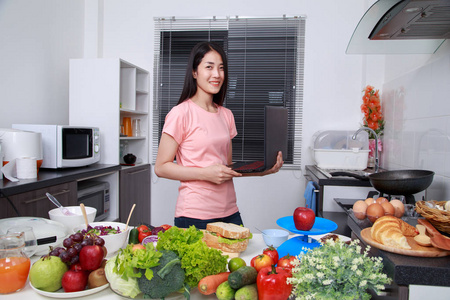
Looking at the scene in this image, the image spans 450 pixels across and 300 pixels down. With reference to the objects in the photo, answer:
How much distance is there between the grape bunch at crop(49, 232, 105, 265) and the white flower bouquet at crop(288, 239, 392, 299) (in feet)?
1.81

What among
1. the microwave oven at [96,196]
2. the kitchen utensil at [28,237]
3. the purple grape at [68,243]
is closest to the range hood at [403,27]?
the purple grape at [68,243]

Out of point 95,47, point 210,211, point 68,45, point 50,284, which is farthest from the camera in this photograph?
point 95,47

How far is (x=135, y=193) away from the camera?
3.39 metres

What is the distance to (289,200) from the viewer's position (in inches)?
140

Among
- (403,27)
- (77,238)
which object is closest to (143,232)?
(77,238)

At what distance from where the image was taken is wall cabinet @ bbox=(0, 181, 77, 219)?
1.85 metres

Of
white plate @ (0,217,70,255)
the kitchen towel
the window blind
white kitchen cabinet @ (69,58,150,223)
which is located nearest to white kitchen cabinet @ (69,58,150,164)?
white kitchen cabinet @ (69,58,150,223)

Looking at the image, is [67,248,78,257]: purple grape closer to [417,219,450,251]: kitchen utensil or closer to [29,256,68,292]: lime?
[29,256,68,292]: lime

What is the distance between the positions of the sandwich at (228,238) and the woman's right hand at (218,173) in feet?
1.08

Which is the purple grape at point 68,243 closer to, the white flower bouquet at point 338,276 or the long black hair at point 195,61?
the white flower bouquet at point 338,276

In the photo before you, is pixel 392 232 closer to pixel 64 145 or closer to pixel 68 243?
pixel 68 243

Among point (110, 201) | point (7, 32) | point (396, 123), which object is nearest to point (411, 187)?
point (396, 123)

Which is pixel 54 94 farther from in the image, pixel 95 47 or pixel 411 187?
pixel 411 187

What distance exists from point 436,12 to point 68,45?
3100 millimetres
